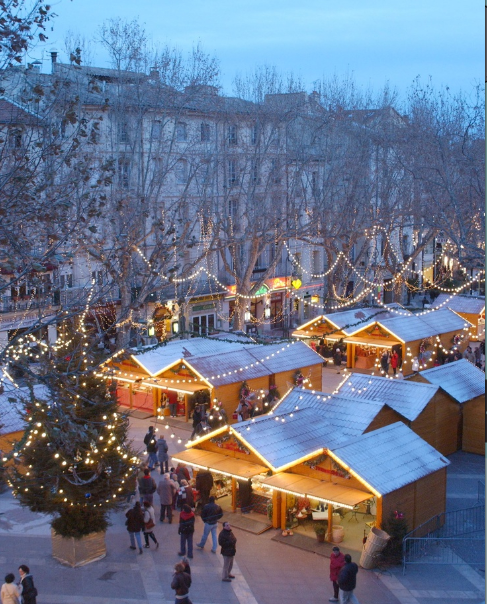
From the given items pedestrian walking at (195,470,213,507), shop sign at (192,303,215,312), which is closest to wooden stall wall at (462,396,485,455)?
pedestrian walking at (195,470,213,507)

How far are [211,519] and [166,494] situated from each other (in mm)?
1484

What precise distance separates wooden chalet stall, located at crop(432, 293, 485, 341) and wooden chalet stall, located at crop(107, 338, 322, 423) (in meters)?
11.4

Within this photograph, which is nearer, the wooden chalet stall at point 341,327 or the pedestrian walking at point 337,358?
the wooden chalet stall at point 341,327

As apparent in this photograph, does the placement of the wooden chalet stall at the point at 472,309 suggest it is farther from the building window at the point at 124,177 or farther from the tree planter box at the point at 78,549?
the tree planter box at the point at 78,549

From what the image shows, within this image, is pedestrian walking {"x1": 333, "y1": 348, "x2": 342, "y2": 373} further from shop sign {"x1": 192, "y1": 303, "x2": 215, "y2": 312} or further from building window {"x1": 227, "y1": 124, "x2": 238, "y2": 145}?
building window {"x1": 227, "y1": 124, "x2": 238, "y2": 145}

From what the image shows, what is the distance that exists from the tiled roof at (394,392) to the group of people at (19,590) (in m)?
8.47

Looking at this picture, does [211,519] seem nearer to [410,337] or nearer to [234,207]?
[410,337]

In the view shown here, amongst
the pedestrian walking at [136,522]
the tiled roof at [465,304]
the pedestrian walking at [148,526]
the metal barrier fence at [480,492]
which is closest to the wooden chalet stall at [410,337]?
the tiled roof at [465,304]

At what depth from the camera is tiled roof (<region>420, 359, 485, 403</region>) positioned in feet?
58.8

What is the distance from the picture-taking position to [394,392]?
17.3m

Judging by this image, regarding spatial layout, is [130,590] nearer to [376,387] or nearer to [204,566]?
[204,566]

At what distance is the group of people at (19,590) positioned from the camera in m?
9.98

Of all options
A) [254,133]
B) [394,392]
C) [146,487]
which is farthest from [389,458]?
[254,133]

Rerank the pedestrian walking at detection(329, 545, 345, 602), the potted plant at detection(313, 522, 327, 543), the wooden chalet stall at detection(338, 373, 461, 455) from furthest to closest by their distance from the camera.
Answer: the wooden chalet stall at detection(338, 373, 461, 455), the potted plant at detection(313, 522, 327, 543), the pedestrian walking at detection(329, 545, 345, 602)
